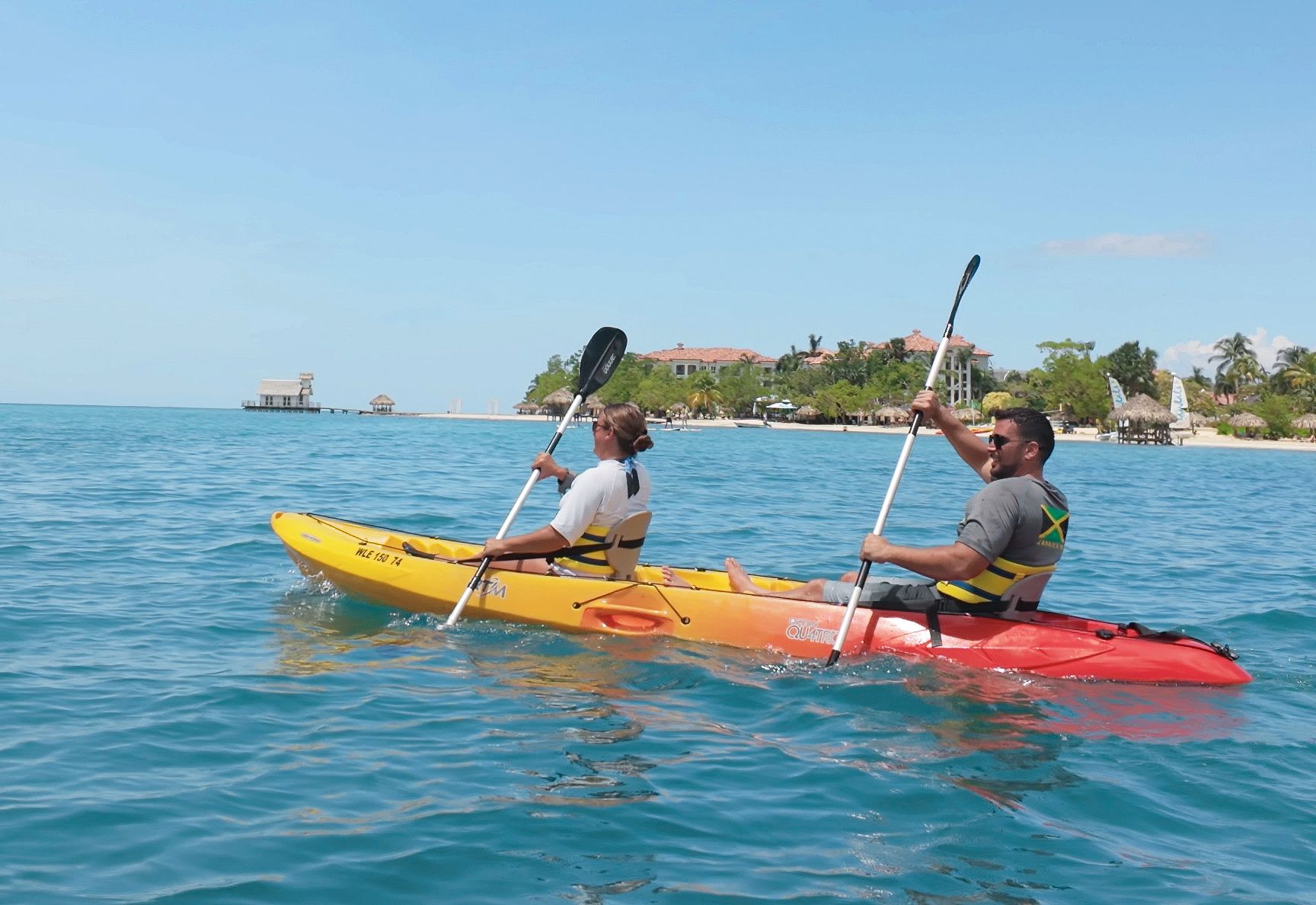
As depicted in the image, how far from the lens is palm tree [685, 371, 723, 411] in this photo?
100375mm

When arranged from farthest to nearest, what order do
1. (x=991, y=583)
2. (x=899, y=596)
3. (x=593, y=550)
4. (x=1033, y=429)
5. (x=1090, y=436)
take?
(x=1090, y=436) → (x=593, y=550) → (x=899, y=596) → (x=991, y=583) → (x=1033, y=429)

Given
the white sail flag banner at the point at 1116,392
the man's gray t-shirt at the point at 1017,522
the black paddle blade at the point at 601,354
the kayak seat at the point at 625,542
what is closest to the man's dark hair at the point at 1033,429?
the man's gray t-shirt at the point at 1017,522

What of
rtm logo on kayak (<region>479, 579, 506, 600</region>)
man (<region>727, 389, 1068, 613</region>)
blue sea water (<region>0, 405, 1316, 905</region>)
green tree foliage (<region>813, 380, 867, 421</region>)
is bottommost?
blue sea water (<region>0, 405, 1316, 905</region>)

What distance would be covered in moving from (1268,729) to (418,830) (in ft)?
14.4

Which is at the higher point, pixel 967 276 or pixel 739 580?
pixel 967 276

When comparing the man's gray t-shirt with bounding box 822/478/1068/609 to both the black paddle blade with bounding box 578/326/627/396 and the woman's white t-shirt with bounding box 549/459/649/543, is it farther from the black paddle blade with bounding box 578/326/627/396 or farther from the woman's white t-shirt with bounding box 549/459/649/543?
the black paddle blade with bounding box 578/326/627/396

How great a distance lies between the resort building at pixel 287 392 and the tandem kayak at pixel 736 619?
463 feet

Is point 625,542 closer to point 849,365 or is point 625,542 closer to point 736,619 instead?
point 736,619

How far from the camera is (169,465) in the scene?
25672 mm

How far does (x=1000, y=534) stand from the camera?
6.05 metres

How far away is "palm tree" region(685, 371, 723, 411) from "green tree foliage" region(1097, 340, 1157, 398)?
34799mm

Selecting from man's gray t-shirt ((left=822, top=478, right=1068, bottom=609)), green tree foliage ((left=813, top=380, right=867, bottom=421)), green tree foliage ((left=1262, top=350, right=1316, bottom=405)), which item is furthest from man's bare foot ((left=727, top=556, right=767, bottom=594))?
green tree foliage ((left=813, top=380, right=867, bottom=421))

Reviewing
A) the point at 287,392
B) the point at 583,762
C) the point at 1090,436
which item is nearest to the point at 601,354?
the point at 583,762

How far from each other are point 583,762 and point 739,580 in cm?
299
